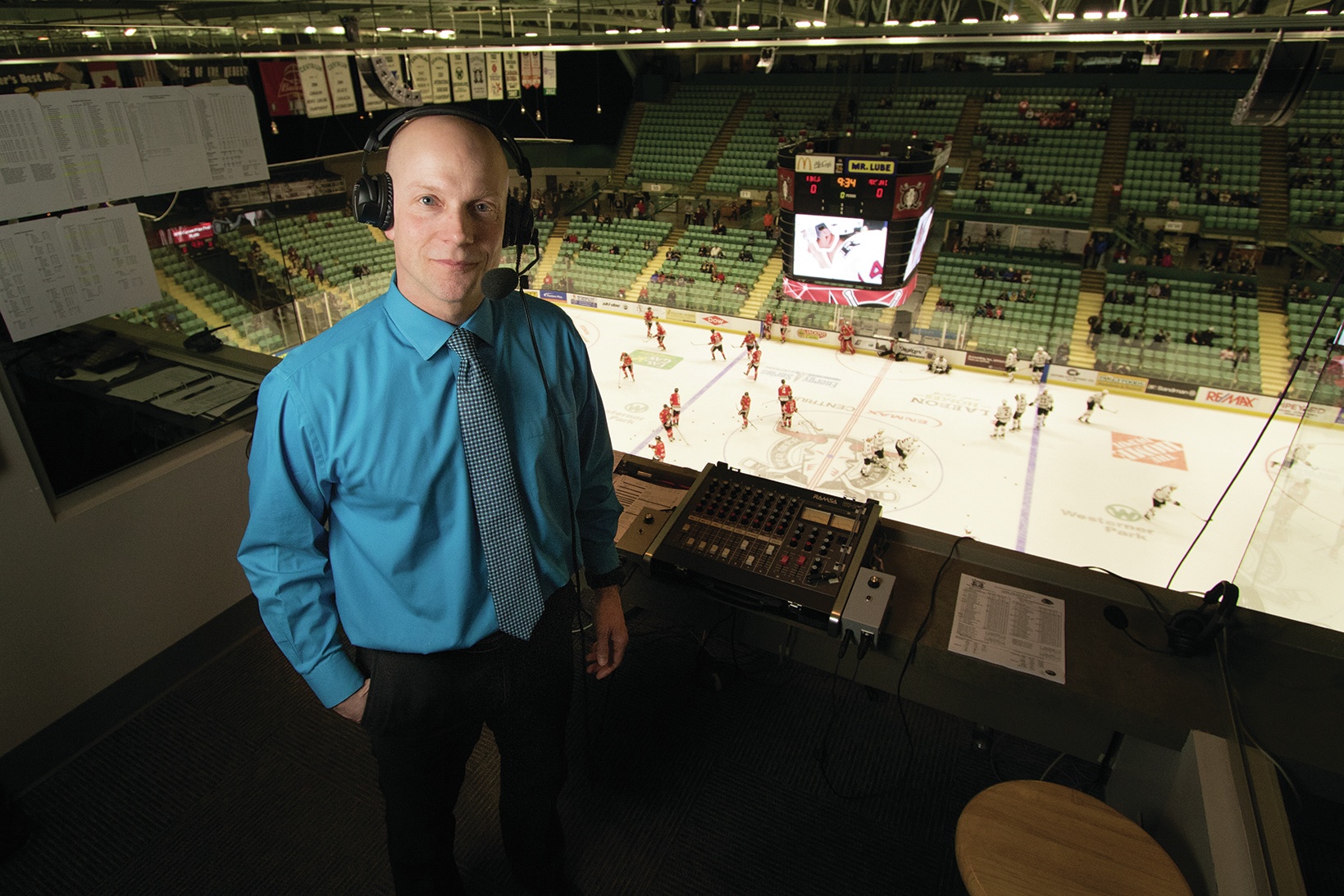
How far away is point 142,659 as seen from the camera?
2.85m

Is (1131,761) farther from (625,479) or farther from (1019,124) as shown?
(1019,124)

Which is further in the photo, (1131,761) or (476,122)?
(1131,761)

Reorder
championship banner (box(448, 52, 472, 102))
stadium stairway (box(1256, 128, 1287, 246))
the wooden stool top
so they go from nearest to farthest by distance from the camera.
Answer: the wooden stool top
championship banner (box(448, 52, 472, 102))
stadium stairway (box(1256, 128, 1287, 246))

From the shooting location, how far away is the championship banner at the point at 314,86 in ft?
22.9

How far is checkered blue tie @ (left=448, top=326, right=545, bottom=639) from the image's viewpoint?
1.44 meters

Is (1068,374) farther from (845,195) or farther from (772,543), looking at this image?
A: (772,543)

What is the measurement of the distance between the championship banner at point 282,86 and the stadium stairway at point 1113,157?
16941mm

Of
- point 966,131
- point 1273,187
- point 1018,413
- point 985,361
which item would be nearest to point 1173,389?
point 985,361

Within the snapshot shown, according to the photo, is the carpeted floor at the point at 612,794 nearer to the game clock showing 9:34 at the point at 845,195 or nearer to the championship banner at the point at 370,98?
the game clock showing 9:34 at the point at 845,195

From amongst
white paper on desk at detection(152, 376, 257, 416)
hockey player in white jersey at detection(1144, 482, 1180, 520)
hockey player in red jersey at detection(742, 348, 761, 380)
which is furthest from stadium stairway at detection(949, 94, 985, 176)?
white paper on desk at detection(152, 376, 257, 416)

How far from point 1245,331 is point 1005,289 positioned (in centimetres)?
439

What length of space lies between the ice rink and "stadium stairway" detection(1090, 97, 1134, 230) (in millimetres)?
6709

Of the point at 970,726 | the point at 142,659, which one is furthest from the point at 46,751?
the point at 970,726

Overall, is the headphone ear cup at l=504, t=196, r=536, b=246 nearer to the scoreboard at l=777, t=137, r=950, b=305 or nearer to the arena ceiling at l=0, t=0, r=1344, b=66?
the arena ceiling at l=0, t=0, r=1344, b=66
